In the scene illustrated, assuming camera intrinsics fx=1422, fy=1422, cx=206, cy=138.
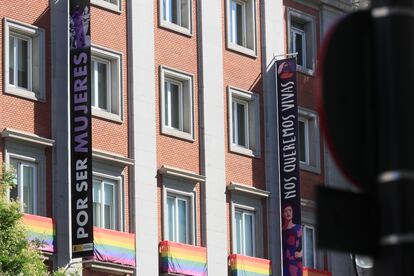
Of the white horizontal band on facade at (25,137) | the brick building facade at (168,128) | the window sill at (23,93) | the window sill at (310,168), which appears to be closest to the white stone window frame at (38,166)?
the brick building facade at (168,128)

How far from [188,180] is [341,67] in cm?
3524

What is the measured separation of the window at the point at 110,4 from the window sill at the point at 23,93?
12.4 ft

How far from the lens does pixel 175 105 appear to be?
42750mm

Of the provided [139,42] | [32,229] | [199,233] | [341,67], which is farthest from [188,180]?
[341,67]

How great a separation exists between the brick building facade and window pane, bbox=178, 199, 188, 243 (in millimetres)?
Answer: 42

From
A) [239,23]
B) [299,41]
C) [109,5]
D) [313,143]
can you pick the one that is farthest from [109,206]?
[299,41]

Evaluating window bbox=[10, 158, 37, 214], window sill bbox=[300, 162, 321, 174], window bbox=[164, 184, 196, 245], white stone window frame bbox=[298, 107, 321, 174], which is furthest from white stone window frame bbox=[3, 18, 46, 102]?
white stone window frame bbox=[298, 107, 321, 174]

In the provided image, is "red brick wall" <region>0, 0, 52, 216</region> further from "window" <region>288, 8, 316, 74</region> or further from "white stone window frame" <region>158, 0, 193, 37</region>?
"window" <region>288, 8, 316, 74</region>

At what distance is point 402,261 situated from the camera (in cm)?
648

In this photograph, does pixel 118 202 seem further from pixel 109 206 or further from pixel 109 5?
pixel 109 5

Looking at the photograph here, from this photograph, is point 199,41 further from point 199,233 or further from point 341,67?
point 341,67

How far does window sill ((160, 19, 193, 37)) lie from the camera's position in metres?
42.3

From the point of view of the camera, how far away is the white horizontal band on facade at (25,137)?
3594 centimetres

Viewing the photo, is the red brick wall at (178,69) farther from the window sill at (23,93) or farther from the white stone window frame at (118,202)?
the window sill at (23,93)
